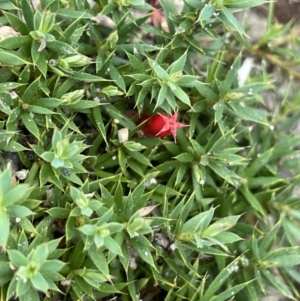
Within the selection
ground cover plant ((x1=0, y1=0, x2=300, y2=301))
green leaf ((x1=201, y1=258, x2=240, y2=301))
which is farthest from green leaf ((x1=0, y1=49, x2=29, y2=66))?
green leaf ((x1=201, y1=258, x2=240, y2=301))

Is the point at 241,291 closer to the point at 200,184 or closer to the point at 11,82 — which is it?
the point at 200,184

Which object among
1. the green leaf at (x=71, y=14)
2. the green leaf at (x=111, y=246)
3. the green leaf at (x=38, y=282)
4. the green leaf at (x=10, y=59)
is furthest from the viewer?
the green leaf at (x=71, y=14)

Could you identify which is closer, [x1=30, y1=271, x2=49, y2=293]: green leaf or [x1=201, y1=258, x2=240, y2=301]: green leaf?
[x1=30, y1=271, x2=49, y2=293]: green leaf

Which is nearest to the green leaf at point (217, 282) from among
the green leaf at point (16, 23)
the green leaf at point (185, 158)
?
the green leaf at point (185, 158)

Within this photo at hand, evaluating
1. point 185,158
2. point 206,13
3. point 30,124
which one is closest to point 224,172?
point 185,158

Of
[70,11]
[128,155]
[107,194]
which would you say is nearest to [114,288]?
[107,194]

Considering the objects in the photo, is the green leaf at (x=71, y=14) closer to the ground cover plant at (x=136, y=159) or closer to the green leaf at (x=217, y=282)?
the ground cover plant at (x=136, y=159)

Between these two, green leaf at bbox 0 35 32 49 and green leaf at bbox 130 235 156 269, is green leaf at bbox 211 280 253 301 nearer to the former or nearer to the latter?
green leaf at bbox 130 235 156 269
